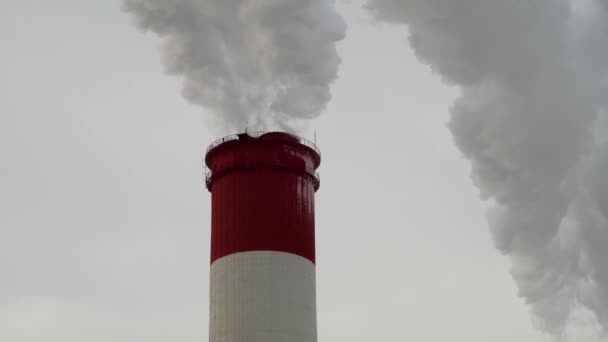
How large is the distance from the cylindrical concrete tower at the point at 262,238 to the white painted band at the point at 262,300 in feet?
0.12

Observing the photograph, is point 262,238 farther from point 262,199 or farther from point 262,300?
point 262,300

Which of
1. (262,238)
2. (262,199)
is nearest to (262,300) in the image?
(262,238)

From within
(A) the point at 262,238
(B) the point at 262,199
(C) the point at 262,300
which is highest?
(B) the point at 262,199

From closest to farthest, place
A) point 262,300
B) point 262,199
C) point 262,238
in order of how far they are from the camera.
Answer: point 262,300
point 262,238
point 262,199

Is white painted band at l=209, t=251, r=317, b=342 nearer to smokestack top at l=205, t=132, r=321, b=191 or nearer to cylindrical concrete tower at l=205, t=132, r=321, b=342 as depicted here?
cylindrical concrete tower at l=205, t=132, r=321, b=342

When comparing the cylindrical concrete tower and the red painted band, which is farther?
the red painted band

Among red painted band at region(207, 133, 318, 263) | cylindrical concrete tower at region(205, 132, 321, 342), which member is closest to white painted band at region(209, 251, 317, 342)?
cylindrical concrete tower at region(205, 132, 321, 342)

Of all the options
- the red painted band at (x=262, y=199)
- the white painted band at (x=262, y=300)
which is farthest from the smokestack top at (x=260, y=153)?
the white painted band at (x=262, y=300)

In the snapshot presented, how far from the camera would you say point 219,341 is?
A: 38.0 metres

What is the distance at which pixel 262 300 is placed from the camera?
3797 cm

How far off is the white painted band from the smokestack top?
12.6 feet

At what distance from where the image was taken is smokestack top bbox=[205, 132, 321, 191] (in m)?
40.1

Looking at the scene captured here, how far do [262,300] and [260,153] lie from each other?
608 centimetres

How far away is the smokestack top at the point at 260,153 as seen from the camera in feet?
132
